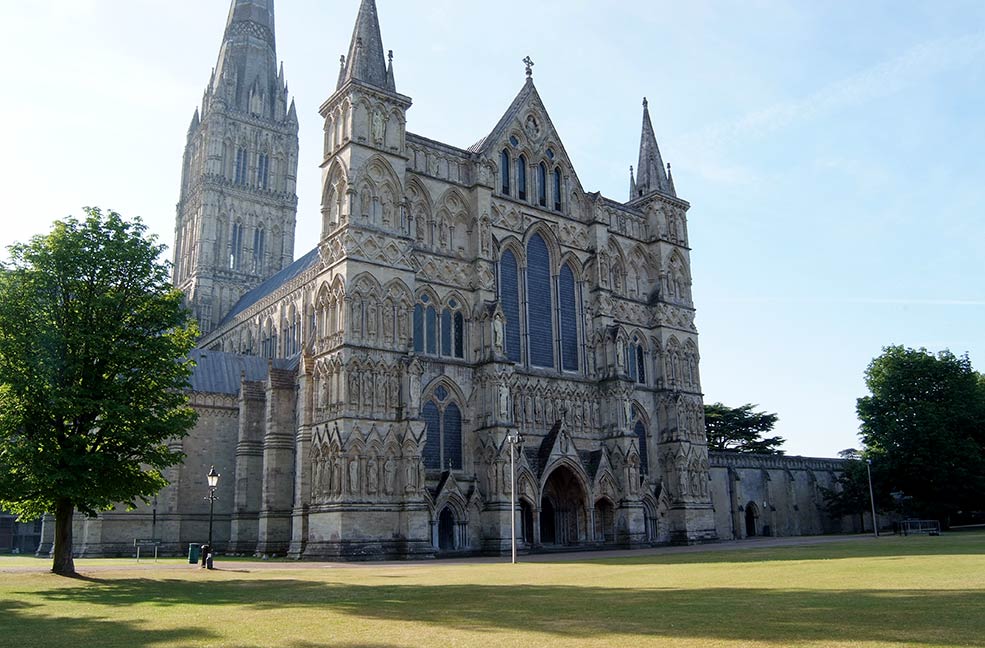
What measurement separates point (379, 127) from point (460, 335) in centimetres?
1199

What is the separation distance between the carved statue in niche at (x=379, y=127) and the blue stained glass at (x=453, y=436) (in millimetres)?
14558

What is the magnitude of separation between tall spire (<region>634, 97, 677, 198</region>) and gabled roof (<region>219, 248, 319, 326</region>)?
23.5m

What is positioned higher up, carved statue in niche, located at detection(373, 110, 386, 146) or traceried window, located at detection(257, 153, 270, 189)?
traceried window, located at detection(257, 153, 270, 189)

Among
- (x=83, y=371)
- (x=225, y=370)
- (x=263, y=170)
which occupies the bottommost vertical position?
(x=83, y=371)

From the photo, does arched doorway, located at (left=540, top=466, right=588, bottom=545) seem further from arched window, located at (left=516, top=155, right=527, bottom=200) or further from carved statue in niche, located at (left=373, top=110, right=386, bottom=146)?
carved statue in niche, located at (left=373, top=110, right=386, bottom=146)

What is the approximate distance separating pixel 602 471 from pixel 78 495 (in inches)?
1171

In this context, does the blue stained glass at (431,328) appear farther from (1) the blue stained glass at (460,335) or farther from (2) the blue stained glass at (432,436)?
(2) the blue stained glass at (432,436)

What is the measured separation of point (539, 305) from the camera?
163 feet

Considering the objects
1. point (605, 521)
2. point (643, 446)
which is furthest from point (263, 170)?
point (605, 521)

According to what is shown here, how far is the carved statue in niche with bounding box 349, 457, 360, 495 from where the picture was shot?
38.5 metres

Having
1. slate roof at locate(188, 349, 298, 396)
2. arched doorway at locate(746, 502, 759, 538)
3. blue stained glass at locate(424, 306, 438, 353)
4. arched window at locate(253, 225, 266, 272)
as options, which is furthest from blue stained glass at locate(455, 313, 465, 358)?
arched window at locate(253, 225, 266, 272)

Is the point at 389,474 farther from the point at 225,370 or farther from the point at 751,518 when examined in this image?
the point at 751,518

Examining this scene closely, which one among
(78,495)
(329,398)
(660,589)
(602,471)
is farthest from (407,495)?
(660,589)

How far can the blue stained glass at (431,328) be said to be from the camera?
4429 cm
